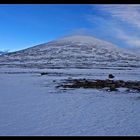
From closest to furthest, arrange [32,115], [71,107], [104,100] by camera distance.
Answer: [32,115], [71,107], [104,100]

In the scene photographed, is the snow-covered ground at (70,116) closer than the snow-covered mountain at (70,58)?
Yes

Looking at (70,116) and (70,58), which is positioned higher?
(70,58)

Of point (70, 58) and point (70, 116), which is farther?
point (70, 58)

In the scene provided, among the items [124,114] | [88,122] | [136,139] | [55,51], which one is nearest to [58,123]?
[88,122]

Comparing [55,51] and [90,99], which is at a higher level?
[55,51]

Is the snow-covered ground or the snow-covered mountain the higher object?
the snow-covered mountain

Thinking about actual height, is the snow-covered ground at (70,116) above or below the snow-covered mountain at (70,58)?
below

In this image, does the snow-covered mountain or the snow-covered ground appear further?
the snow-covered mountain

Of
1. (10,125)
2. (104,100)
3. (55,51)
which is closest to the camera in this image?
(10,125)
